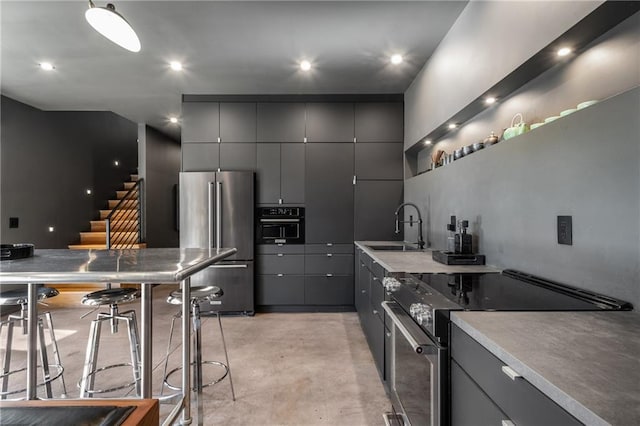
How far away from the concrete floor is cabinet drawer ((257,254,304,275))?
0.55 metres

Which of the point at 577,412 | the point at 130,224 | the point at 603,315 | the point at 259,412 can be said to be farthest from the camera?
the point at 130,224

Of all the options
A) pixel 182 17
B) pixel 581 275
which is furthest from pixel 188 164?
pixel 581 275

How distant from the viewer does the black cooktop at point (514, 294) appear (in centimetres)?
107

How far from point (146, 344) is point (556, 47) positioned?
225 centimetres

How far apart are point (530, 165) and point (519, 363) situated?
1.27m

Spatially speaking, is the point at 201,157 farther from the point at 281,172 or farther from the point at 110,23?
the point at 110,23

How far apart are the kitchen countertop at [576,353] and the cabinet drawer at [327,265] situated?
300 centimetres

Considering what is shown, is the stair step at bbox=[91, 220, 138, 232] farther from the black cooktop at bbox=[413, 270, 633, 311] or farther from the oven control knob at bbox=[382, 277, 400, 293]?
the black cooktop at bbox=[413, 270, 633, 311]

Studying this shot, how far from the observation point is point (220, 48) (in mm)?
2926

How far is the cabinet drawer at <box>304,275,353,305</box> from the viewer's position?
397cm

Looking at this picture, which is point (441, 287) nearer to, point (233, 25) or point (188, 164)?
point (233, 25)

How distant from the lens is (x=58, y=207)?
4.91m

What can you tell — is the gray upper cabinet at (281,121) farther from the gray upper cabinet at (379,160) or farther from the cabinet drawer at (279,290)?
the cabinet drawer at (279,290)

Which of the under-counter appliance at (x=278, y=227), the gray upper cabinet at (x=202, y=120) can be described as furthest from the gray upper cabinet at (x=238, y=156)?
the under-counter appliance at (x=278, y=227)
